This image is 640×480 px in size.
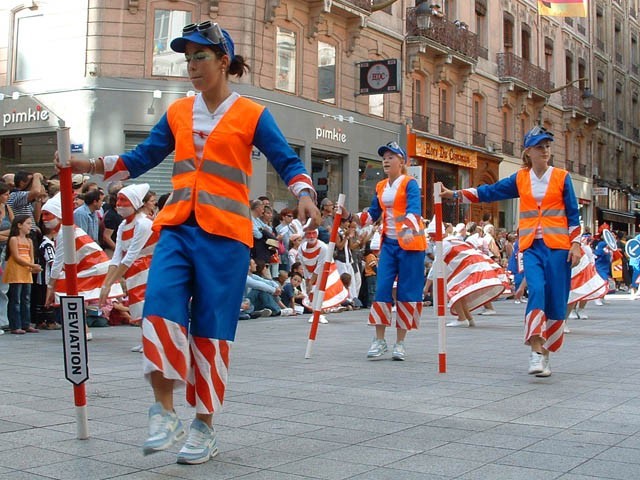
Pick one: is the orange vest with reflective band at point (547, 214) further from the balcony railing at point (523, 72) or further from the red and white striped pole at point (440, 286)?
the balcony railing at point (523, 72)

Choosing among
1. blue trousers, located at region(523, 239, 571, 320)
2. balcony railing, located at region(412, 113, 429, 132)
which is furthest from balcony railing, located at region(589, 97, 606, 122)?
blue trousers, located at region(523, 239, 571, 320)

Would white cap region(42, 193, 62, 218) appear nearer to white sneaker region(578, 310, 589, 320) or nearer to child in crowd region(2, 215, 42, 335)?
child in crowd region(2, 215, 42, 335)

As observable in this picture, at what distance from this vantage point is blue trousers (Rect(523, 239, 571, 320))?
25.3 feet

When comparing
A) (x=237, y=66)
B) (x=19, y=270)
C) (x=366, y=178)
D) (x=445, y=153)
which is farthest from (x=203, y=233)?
(x=445, y=153)

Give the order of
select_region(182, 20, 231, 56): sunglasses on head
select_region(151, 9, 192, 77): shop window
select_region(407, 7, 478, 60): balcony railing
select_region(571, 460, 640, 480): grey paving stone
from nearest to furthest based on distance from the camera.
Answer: select_region(571, 460, 640, 480): grey paving stone → select_region(182, 20, 231, 56): sunglasses on head → select_region(151, 9, 192, 77): shop window → select_region(407, 7, 478, 60): balcony railing

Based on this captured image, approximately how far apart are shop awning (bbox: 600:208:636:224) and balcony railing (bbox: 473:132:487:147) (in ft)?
50.0

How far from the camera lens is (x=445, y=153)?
106ft

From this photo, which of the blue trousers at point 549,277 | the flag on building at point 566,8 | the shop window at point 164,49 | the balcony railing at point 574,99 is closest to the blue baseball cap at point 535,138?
the blue trousers at point 549,277

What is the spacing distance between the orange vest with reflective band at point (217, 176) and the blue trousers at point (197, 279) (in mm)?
71

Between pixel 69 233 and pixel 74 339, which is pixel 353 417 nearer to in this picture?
pixel 74 339

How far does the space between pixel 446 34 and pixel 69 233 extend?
28719 mm

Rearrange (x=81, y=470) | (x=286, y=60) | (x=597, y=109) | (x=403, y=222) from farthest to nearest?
(x=597, y=109)
(x=286, y=60)
(x=403, y=222)
(x=81, y=470)

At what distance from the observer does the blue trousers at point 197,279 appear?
438 centimetres

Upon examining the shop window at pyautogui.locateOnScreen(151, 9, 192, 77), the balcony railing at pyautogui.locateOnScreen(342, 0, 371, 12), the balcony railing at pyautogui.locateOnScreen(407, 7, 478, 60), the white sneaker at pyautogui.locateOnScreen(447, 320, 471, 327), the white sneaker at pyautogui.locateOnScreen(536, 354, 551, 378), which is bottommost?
the white sneaker at pyautogui.locateOnScreen(536, 354, 551, 378)
